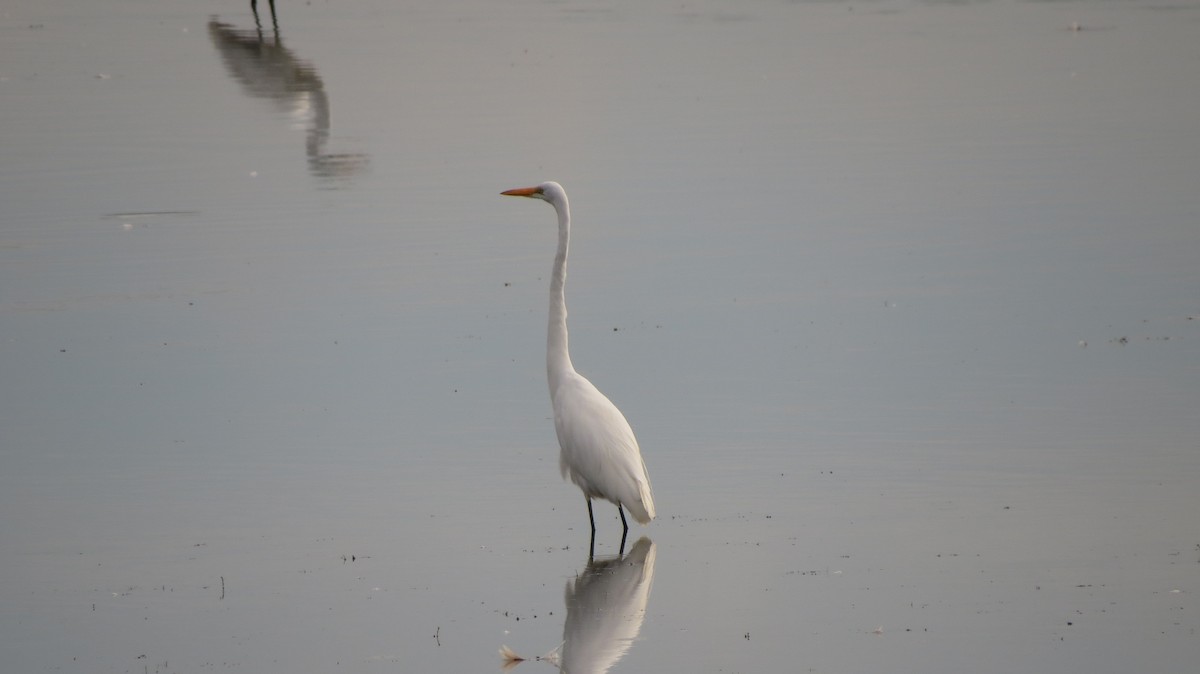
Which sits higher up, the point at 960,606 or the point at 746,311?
the point at 960,606

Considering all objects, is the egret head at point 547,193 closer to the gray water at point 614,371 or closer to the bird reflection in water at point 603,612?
the gray water at point 614,371

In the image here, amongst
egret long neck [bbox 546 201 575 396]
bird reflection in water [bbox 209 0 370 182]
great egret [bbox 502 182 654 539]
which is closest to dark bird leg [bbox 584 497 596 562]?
great egret [bbox 502 182 654 539]

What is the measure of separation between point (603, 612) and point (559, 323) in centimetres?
207

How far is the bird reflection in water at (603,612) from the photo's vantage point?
591 centimetres

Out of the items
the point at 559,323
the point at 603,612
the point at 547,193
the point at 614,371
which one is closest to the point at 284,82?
the point at 614,371

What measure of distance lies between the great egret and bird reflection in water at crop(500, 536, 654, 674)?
0.25 meters

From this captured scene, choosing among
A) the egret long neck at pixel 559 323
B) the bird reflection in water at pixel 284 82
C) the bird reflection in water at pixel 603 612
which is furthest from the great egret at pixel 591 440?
the bird reflection in water at pixel 284 82

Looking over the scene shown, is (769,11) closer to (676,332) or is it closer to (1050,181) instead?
(1050,181)

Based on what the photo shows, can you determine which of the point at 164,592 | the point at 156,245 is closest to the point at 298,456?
the point at 164,592

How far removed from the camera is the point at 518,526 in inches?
293

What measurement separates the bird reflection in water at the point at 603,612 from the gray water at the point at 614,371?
0.03m

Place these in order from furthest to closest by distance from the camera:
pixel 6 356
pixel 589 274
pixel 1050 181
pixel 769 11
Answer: pixel 769 11, pixel 1050 181, pixel 589 274, pixel 6 356

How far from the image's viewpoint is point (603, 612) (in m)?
6.42

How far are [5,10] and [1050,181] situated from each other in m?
22.4
